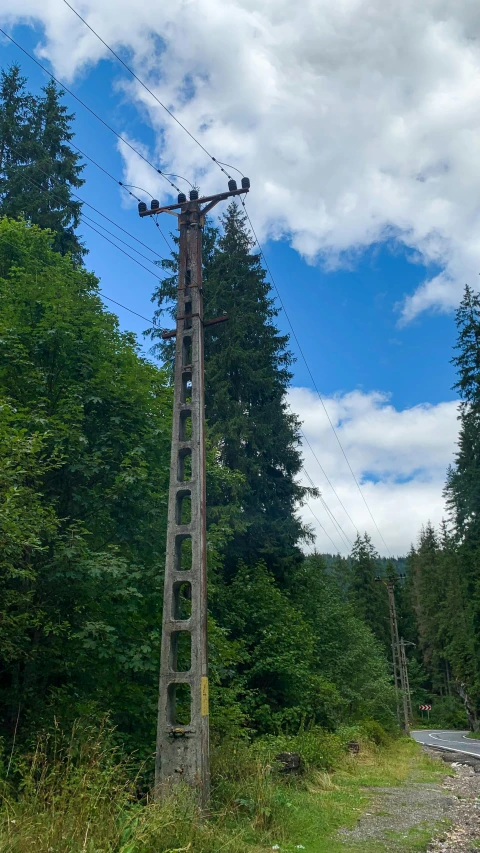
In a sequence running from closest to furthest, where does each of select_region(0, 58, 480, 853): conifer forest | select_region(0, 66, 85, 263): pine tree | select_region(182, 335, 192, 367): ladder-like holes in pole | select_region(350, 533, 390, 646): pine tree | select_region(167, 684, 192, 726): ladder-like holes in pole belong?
select_region(0, 58, 480, 853): conifer forest, select_region(167, 684, 192, 726): ladder-like holes in pole, select_region(182, 335, 192, 367): ladder-like holes in pole, select_region(0, 66, 85, 263): pine tree, select_region(350, 533, 390, 646): pine tree

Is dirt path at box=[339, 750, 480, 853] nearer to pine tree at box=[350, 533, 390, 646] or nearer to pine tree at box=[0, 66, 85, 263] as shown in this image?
pine tree at box=[0, 66, 85, 263]

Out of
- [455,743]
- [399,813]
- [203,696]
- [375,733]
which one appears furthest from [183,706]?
[455,743]

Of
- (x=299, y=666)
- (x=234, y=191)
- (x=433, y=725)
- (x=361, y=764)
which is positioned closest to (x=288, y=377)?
(x=299, y=666)

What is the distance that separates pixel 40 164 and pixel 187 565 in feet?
55.5

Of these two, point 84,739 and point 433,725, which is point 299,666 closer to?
point 84,739

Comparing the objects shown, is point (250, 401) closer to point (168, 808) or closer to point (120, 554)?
point (120, 554)

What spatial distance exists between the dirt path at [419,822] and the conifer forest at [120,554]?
1279mm

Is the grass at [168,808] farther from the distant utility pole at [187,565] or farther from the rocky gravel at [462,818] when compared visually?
the distant utility pole at [187,565]

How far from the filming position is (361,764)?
58.9 ft

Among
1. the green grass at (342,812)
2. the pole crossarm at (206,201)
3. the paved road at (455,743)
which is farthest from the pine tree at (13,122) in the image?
the paved road at (455,743)

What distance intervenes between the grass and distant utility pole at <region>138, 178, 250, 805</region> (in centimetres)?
62

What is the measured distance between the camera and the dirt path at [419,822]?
8.05m

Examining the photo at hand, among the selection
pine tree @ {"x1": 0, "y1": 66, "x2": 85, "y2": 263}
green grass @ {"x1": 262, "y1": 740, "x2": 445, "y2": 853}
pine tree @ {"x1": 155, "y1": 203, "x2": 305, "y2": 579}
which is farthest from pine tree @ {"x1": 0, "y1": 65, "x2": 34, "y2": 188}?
green grass @ {"x1": 262, "y1": 740, "x2": 445, "y2": 853}

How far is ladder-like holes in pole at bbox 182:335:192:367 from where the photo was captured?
382 inches
